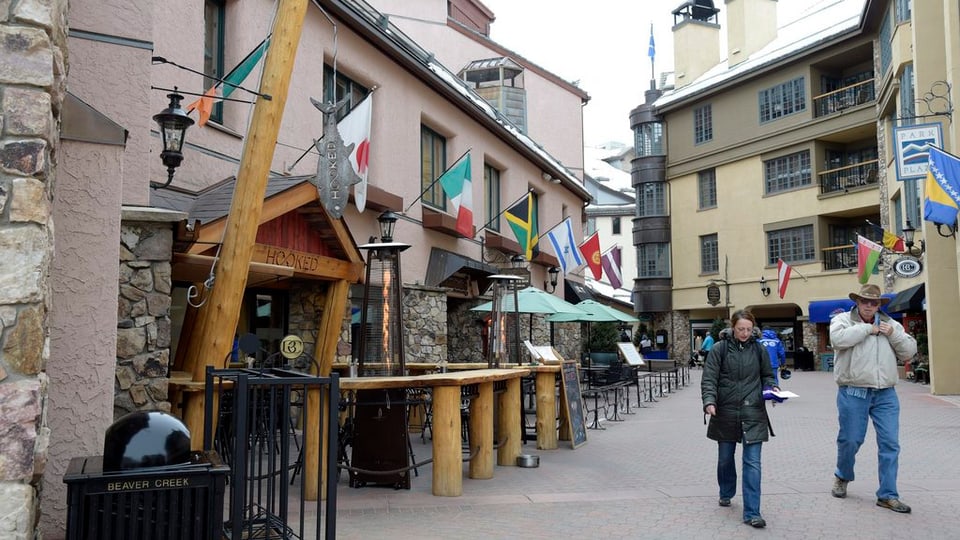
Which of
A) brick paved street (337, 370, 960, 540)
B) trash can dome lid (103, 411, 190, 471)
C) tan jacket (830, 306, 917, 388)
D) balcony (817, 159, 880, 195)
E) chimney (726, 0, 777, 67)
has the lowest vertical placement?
A: brick paved street (337, 370, 960, 540)

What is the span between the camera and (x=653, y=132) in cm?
4119

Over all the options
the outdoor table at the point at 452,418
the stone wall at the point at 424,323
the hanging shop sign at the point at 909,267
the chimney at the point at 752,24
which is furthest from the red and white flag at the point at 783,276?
the outdoor table at the point at 452,418

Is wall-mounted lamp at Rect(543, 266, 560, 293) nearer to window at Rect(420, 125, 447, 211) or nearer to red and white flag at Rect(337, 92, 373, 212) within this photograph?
window at Rect(420, 125, 447, 211)

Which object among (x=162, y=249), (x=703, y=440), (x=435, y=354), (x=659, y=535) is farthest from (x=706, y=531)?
(x=435, y=354)

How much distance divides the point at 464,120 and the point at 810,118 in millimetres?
20028

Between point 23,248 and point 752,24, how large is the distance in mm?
38708

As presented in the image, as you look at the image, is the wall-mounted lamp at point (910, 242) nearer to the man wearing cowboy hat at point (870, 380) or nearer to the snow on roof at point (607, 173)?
the man wearing cowboy hat at point (870, 380)

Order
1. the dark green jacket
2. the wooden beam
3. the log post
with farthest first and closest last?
the log post, the wooden beam, the dark green jacket

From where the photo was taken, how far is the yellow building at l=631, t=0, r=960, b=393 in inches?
1134

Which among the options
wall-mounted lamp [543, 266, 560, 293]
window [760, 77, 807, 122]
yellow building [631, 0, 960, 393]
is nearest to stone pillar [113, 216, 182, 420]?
wall-mounted lamp [543, 266, 560, 293]

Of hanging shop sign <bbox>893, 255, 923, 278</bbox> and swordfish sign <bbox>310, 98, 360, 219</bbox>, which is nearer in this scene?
swordfish sign <bbox>310, 98, 360, 219</bbox>

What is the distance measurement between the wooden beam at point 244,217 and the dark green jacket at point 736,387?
3.99 meters

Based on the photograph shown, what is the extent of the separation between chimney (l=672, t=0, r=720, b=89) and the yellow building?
0.22 ft

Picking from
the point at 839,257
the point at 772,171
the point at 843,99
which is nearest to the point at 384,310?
the point at 839,257
